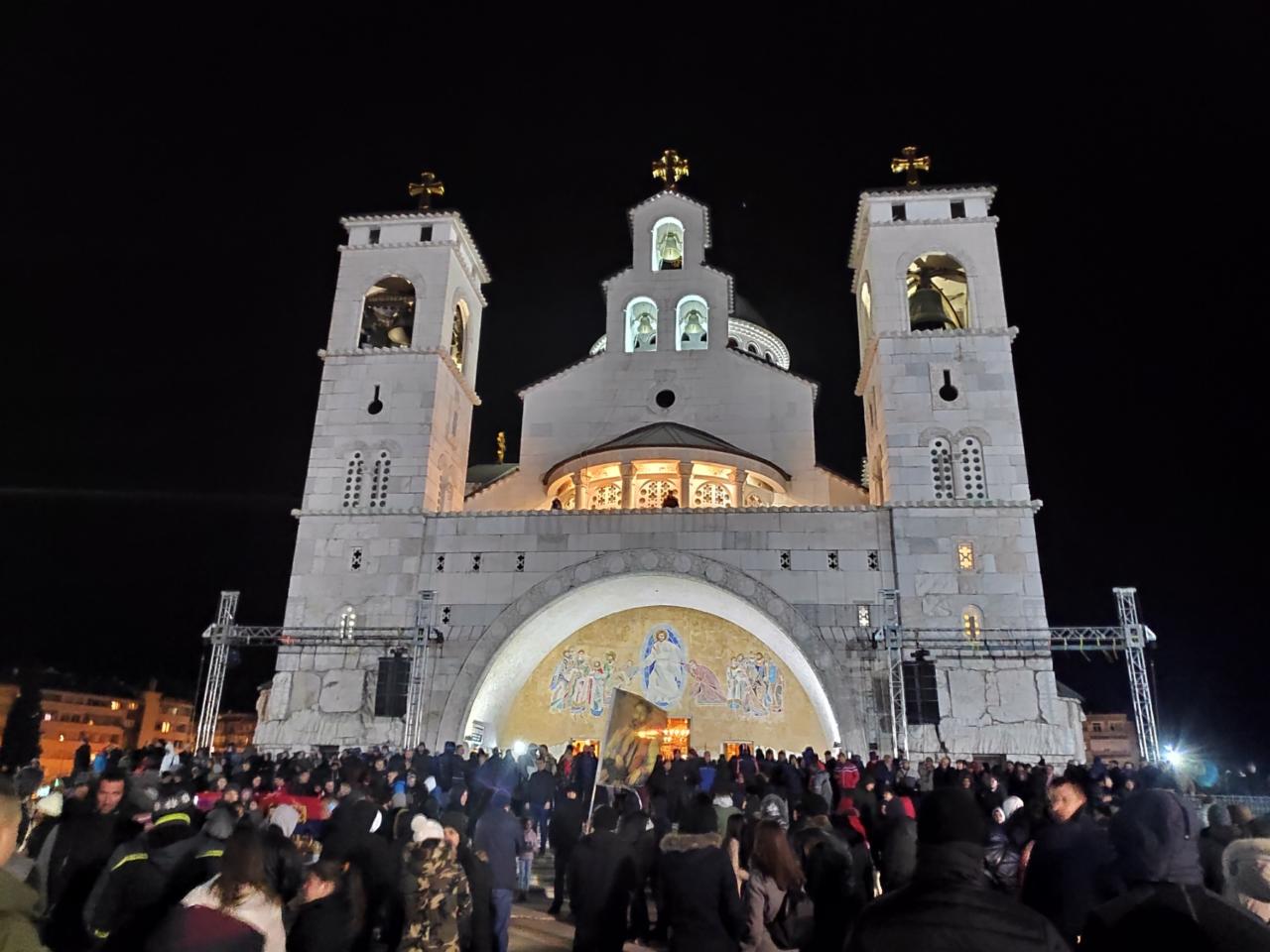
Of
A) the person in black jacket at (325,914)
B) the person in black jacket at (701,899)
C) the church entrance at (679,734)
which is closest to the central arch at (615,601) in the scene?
the church entrance at (679,734)

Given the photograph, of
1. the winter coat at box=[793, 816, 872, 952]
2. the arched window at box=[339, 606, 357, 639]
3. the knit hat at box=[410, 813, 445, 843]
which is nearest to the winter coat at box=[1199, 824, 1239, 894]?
the winter coat at box=[793, 816, 872, 952]

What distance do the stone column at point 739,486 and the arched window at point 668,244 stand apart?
9.78 m

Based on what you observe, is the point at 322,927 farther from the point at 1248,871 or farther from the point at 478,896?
the point at 1248,871

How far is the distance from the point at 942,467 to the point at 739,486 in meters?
6.02

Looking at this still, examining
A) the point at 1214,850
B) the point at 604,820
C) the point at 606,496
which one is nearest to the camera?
the point at 1214,850

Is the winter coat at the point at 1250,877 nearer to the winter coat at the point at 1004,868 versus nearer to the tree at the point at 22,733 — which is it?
the winter coat at the point at 1004,868

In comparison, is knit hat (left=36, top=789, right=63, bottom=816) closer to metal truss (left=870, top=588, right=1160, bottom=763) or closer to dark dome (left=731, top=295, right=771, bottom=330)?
metal truss (left=870, top=588, right=1160, bottom=763)

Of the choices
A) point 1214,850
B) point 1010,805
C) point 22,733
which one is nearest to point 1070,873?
point 1214,850

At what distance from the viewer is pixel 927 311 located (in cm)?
2708

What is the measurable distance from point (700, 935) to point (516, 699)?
21241 millimetres

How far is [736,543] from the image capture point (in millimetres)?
23312

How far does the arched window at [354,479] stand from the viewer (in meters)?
25.7

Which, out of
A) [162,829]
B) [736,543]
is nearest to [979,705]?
[736,543]

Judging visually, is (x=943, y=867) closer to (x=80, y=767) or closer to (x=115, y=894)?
(x=115, y=894)
